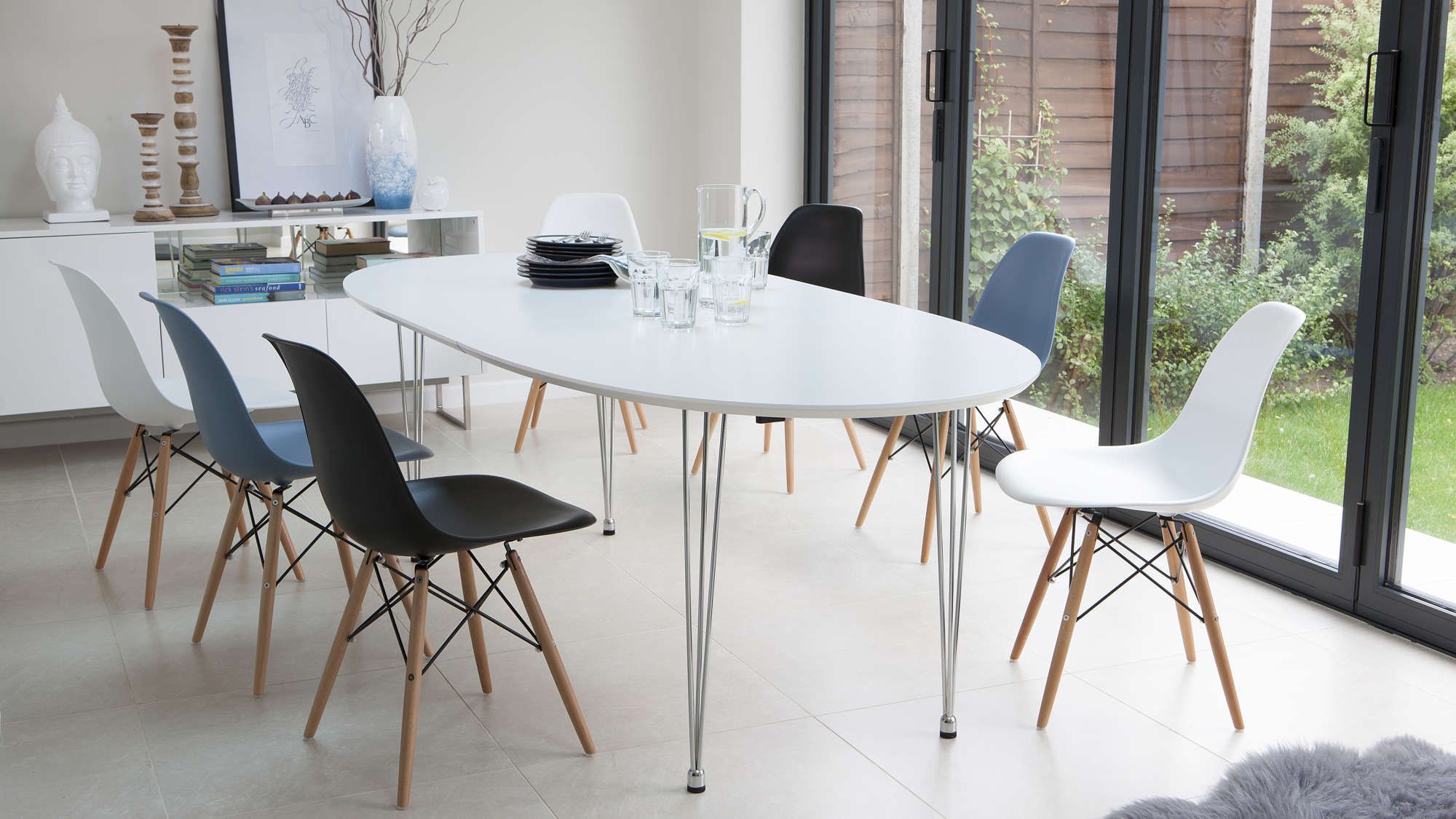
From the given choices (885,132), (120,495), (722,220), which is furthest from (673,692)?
(885,132)

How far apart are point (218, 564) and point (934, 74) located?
117 inches

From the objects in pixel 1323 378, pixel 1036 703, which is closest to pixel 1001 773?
pixel 1036 703

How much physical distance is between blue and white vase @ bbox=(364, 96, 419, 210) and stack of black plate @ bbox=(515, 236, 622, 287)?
1.68 metres

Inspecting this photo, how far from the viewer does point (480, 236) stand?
5.11m

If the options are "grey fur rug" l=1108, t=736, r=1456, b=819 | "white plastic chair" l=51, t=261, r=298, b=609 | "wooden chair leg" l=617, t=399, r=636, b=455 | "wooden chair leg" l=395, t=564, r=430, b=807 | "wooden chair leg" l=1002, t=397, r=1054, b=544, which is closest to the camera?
"grey fur rug" l=1108, t=736, r=1456, b=819

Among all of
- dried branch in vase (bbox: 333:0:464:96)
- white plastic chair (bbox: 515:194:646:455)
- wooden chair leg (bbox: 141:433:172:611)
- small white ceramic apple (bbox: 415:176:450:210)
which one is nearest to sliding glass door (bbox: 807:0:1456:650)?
white plastic chair (bbox: 515:194:646:455)

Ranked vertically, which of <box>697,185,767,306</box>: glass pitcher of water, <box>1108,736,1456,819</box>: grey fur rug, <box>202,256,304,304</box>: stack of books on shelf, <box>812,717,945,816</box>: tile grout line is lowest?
<box>812,717,945,816</box>: tile grout line

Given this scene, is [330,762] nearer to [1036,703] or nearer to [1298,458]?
[1036,703]

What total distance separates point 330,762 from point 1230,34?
2.83 m

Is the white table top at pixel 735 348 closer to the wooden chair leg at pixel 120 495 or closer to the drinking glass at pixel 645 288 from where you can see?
the drinking glass at pixel 645 288

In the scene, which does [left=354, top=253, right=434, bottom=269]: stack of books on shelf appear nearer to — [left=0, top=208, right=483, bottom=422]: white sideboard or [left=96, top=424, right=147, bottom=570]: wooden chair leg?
[left=0, top=208, right=483, bottom=422]: white sideboard

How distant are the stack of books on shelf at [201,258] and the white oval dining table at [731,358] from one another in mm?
1527

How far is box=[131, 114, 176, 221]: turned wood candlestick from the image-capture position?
4.65 m

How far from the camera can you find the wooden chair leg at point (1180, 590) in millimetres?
2691
